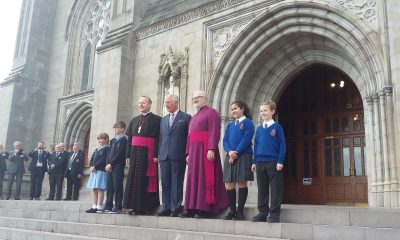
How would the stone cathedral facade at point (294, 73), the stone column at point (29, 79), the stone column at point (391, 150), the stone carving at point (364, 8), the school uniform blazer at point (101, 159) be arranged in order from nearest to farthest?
1. the stone column at point (391, 150)
2. the school uniform blazer at point (101, 159)
3. the stone cathedral facade at point (294, 73)
4. the stone carving at point (364, 8)
5. the stone column at point (29, 79)

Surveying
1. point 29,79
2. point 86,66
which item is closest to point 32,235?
point 86,66

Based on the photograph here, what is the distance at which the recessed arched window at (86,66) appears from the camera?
17.6m

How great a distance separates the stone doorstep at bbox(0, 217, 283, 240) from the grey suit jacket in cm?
119

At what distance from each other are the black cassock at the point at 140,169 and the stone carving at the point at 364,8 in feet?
16.9

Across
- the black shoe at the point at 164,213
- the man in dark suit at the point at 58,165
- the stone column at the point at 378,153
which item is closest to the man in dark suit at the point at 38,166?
the man in dark suit at the point at 58,165

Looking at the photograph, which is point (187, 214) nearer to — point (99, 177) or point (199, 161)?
point (199, 161)

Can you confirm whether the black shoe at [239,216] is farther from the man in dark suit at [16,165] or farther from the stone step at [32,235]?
the man in dark suit at [16,165]

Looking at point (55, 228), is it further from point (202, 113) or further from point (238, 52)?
point (238, 52)

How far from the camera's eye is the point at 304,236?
15.3ft

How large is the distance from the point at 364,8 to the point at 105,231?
6983 millimetres

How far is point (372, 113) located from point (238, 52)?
380cm

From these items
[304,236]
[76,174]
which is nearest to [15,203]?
[76,174]

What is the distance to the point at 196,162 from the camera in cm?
594

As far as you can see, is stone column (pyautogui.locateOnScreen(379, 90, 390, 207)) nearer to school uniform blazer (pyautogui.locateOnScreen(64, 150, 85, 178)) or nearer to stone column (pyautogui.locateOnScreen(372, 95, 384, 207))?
stone column (pyautogui.locateOnScreen(372, 95, 384, 207))
